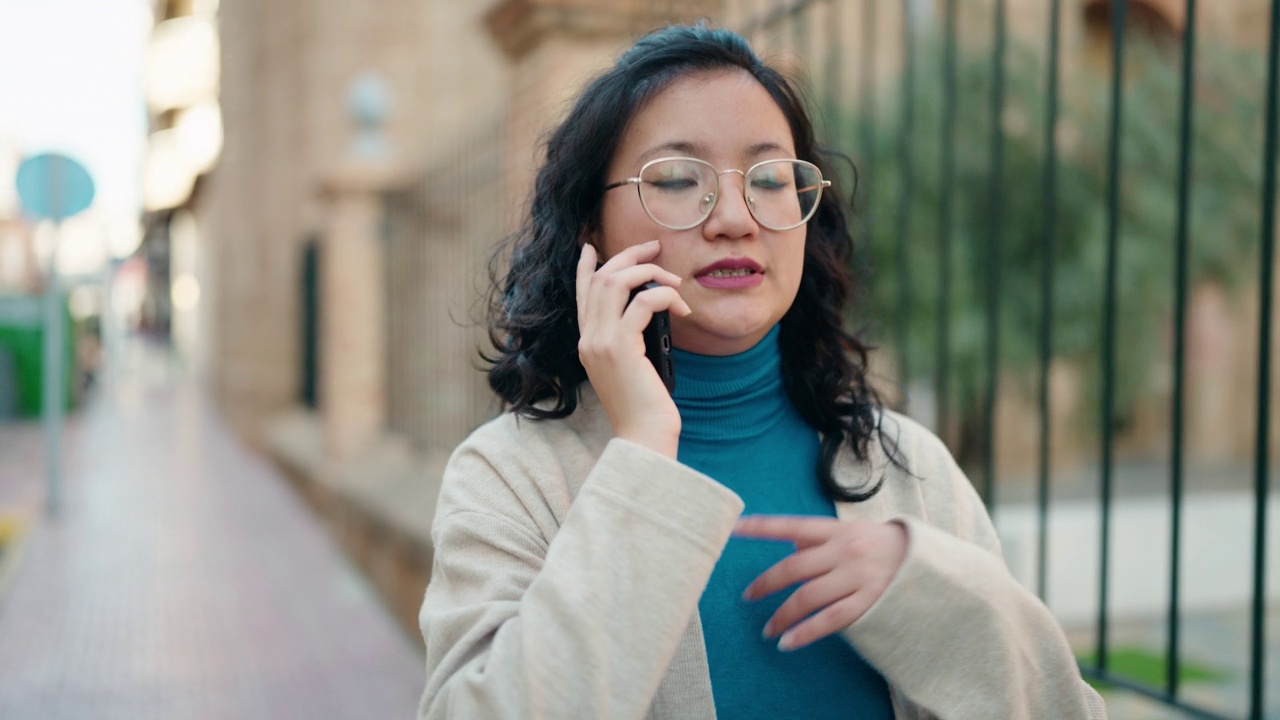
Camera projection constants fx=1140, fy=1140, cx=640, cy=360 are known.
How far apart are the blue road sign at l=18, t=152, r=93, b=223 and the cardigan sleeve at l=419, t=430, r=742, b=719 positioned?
30.8 ft

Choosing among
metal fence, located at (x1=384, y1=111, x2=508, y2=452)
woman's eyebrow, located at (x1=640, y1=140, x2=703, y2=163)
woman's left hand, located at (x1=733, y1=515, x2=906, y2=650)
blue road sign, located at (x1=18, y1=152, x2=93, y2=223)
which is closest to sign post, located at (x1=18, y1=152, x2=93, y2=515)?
blue road sign, located at (x1=18, y1=152, x2=93, y2=223)

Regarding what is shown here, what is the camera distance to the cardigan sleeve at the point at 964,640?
130 centimetres

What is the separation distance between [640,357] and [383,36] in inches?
465

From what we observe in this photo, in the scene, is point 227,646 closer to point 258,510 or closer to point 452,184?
point 452,184

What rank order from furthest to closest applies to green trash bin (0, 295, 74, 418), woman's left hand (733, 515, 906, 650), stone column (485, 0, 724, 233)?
green trash bin (0, 295, 74, 418), stone column (485, 0, 724, 233), woman's left hand (733, 515, 906, 650)

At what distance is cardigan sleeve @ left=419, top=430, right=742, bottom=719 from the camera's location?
3.90ft

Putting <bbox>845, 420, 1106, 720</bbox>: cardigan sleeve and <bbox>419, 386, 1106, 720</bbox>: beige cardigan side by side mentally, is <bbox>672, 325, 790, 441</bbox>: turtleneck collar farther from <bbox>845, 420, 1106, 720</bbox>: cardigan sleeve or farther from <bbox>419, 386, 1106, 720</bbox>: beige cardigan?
<bbox>845, 420, 1106, 720</bbox>: cardigan sleeve

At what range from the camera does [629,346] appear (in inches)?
52.9

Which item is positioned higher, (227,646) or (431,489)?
(431,489)

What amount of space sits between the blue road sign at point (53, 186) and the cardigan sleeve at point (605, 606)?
9.38m

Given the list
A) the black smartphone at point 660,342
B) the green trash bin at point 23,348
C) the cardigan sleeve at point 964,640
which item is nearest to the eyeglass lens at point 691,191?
the black smartphone at point 660,342

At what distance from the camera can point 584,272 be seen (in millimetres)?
1433

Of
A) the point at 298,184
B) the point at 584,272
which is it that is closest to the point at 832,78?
the point at 584,272

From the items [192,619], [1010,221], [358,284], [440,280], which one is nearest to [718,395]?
[440,280]
